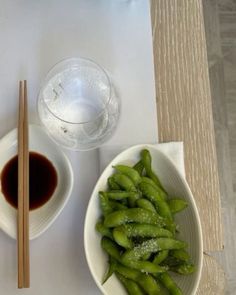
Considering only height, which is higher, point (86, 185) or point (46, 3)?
point (46, 3)

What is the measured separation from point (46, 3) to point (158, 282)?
504mm

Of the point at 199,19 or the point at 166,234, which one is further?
the point at 199,19

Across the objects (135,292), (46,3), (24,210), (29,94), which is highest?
(46,3)

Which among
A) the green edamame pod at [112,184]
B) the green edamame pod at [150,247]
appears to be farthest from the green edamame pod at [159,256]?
the green edamame pod at [112,184]

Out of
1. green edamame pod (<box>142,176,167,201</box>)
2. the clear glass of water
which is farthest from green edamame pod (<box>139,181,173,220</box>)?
the clear glass of water

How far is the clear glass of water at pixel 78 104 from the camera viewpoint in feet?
2.22

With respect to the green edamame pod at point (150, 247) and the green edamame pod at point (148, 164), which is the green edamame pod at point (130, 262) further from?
the green edamame pod at point (148, 164)

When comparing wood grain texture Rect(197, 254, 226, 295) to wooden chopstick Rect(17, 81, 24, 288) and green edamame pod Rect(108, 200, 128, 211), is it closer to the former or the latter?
green edamame pod Rect(108, 200, 128, 211)

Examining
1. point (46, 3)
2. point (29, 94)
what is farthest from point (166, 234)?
point (46, 3)

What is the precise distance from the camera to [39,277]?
66 centimetres

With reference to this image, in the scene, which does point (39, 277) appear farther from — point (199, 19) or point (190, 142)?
point (199, 19)

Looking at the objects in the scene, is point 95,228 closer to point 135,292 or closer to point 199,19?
point 135,292

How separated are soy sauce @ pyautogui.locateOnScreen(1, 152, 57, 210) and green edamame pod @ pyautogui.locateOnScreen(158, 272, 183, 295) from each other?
21 centimetres

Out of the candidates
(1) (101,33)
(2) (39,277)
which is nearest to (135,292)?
(2) (39,277)
